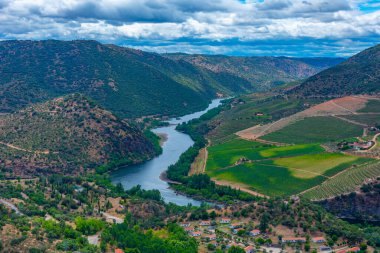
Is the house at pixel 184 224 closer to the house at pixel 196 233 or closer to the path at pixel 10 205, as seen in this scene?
the house at pixel 196 233

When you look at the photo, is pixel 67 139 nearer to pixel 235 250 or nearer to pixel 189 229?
pixel 189 229

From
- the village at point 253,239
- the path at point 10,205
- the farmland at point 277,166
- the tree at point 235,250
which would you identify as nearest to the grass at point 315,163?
the farmland at point 277,166

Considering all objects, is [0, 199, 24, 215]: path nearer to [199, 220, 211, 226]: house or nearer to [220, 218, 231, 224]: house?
[199, 220, 211, 226]: house

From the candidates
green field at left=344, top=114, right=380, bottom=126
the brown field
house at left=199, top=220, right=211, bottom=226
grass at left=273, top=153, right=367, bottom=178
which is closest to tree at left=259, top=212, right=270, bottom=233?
house at left=199, top=220, right=211, bottom=226

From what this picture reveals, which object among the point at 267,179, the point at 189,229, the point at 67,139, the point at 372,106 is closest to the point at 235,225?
the point at 189,229

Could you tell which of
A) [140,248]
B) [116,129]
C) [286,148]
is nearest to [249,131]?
[286,148]

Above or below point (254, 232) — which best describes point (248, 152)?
below
